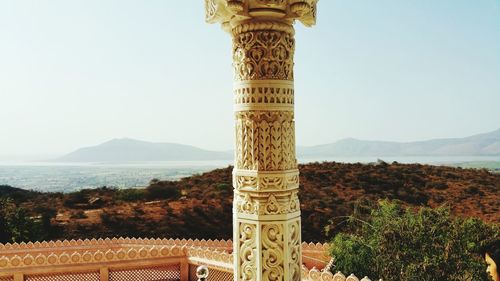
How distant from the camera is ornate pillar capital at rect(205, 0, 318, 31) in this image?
7.04 ft

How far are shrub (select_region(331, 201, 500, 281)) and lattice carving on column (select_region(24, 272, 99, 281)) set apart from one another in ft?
13.3

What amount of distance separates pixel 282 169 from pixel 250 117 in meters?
0.30

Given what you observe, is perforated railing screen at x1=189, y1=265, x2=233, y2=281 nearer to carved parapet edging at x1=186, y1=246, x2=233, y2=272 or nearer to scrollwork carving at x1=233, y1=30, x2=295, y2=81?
carved parapet edging at x1=186, y1=246, x2=233, y2=272

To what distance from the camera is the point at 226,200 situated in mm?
20141

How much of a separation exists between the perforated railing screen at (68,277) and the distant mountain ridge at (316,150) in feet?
168

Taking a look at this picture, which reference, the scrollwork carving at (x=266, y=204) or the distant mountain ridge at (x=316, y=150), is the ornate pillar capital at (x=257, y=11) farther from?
the distant mountain ridge at (x=316, y=150)

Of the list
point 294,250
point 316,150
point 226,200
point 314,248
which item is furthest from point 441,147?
point 294,250

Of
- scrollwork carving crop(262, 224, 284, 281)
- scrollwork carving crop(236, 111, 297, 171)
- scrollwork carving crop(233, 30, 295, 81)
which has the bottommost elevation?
scrollwork carving crop(262, 224, 284, 281)

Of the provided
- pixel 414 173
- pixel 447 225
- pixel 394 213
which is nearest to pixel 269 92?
pixel 447 225

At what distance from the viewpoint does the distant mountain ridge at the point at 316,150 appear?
178ft

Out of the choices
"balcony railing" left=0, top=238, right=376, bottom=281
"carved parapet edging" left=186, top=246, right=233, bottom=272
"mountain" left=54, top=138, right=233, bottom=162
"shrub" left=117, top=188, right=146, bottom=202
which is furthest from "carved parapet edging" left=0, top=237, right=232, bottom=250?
"mountain" left=54, top=138, right=233, bottom=162

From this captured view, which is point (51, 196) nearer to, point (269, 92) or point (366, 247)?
point (366, 247)

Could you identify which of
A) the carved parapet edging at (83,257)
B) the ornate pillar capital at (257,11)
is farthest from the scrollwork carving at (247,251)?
the carved parapet edging at (83,257)

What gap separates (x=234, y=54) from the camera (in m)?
2.35
